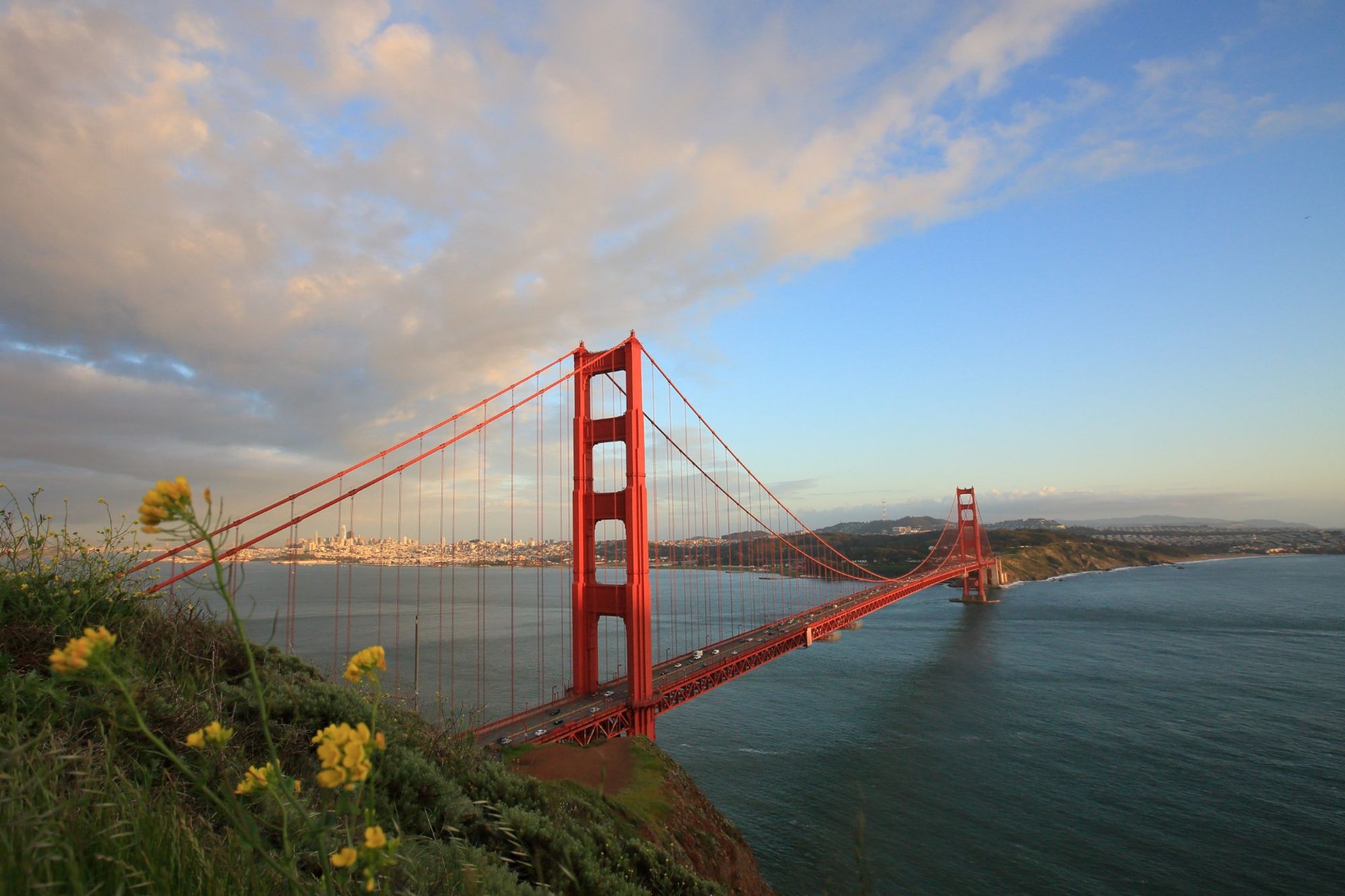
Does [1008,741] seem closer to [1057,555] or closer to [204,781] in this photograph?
[204,781]

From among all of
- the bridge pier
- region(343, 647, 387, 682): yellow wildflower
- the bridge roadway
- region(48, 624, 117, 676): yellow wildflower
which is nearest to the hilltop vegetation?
region(48, 624, 117, 676): yellow wildflower

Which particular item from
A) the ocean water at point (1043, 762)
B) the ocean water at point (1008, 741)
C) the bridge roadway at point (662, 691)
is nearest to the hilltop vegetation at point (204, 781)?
the ocean water at point (1008, 741)

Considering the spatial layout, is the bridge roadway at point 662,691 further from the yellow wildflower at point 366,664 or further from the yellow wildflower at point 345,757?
the yellow wildflower at point 345,757

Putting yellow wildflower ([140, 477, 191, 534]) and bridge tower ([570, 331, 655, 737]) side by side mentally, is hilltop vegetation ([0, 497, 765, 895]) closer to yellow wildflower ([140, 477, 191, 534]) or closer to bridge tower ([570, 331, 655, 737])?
yellow wildflower ([140, 477, 191, 534])

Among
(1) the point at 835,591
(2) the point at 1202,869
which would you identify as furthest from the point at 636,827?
(1) the point at 835,591

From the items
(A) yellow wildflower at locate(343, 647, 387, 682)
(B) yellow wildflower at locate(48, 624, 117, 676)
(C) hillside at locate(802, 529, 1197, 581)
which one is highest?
(B) yellow wildflower at locate(48, 624, 117, 676)

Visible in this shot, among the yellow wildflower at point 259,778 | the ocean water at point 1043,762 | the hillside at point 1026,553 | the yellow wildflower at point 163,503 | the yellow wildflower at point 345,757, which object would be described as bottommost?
the ocean water at point 1043,762

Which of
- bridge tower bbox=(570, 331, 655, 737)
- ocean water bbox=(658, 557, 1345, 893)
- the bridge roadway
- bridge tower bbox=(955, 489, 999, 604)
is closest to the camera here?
the bridge roadway
